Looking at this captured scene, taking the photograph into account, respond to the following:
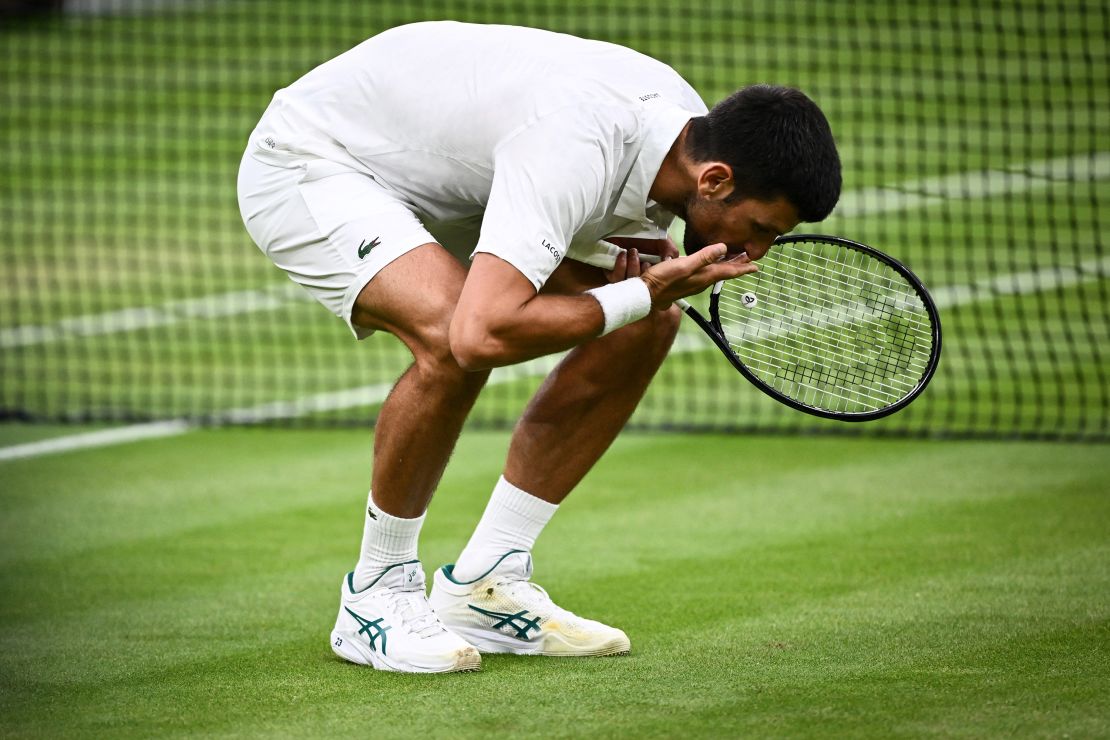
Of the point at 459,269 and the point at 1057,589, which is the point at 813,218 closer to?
the point at 459,269

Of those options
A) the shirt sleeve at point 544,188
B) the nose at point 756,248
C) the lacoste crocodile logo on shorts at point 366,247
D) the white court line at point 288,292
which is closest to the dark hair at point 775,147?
the nose at point 756,248

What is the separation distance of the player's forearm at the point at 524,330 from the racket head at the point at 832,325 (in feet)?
1.60

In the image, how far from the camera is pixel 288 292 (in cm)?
1002

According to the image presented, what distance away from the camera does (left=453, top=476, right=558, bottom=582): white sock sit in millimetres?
3934

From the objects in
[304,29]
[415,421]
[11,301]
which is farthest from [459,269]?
[304,29]

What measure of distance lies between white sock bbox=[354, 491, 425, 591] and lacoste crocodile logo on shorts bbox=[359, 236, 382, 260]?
0.58m

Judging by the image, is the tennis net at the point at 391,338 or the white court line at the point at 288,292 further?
the white court line at the point at 288,292

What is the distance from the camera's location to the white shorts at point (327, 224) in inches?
142

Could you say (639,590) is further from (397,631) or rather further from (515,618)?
(397,631)

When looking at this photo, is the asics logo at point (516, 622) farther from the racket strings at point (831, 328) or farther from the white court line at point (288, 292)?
the white court line at point (288, 292)

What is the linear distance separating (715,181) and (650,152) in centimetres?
17

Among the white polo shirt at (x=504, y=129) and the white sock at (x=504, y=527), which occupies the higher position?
the white polo shirt at (x=504, y=129)

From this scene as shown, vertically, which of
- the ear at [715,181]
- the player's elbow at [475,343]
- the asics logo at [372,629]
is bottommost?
the asics logo at [372,629]

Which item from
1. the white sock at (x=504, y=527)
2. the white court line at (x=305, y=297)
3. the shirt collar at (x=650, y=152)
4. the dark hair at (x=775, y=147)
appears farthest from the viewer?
the white court line at (x=305, y=297)
